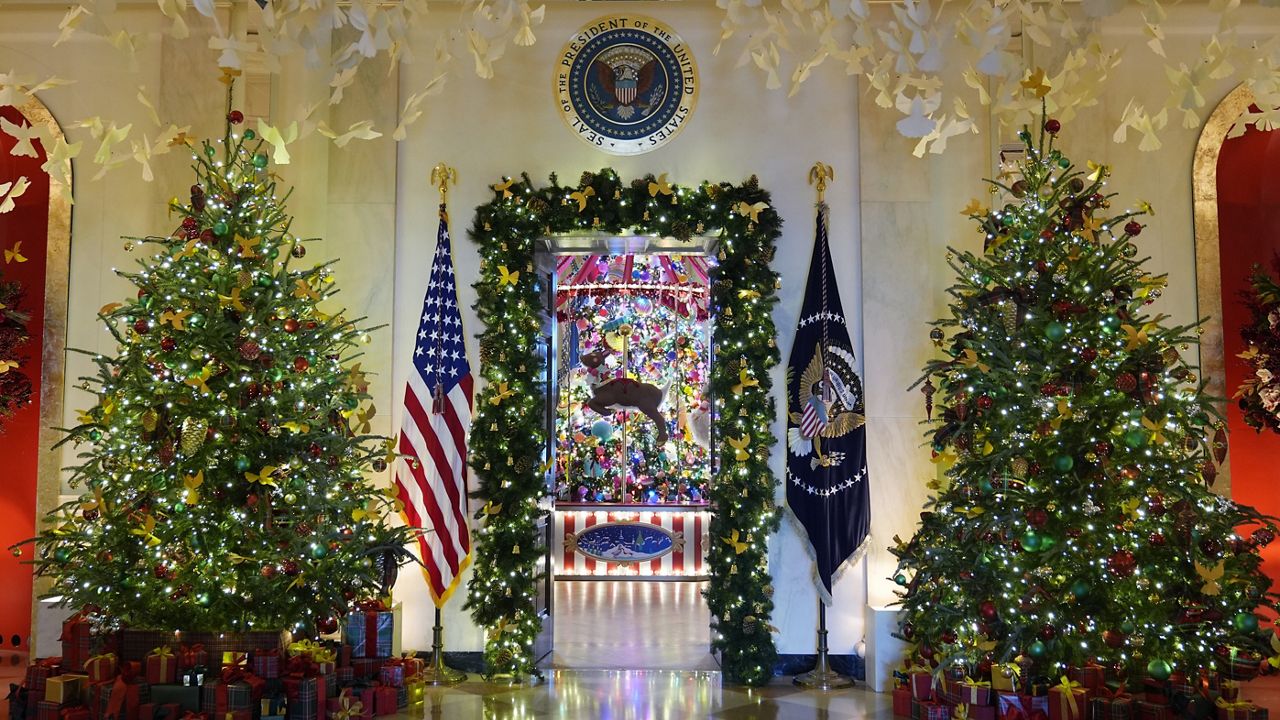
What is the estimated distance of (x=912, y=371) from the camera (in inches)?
258

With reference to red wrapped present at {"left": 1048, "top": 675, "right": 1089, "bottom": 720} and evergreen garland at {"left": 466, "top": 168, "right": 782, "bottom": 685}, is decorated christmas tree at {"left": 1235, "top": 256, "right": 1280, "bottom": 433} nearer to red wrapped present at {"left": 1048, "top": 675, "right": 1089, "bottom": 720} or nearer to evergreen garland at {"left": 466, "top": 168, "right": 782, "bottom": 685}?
red wrapped present at {"left": 1048, "top": 675, "right": 1089, "bottom": 720}

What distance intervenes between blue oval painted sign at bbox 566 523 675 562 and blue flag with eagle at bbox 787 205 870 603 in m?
3.81

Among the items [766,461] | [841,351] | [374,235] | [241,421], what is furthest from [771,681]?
[374,235]

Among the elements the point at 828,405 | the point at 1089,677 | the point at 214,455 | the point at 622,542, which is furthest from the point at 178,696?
the point at 622,542

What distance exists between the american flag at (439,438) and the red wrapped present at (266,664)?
145cm

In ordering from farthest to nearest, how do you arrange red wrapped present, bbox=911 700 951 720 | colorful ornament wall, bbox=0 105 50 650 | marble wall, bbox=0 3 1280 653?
colorful ornament wall, bbox=0 105 50 650, marble wall, bbox=0 3 1280 653, red wrapped present, bbox=911 700 951 720

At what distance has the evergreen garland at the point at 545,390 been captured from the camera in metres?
6.22

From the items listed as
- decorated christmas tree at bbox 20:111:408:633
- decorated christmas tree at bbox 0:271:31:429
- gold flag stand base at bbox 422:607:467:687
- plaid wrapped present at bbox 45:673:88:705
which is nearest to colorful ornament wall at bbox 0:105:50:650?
decorated christmas tree at bbox 0:271:31:429

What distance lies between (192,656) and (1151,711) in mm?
4789

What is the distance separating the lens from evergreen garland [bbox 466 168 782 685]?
6223 millimetres

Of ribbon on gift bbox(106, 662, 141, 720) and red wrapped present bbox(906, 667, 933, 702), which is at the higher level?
ribbon on gift bbox(106, 662, 141, 720)

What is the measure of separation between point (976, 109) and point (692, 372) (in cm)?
469

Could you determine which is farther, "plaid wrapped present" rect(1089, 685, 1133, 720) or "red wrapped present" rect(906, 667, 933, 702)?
"red wrapped present" rect(906, 667, 933, 702)

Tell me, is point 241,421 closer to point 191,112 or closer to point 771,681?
point 191,112
